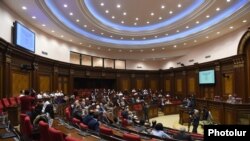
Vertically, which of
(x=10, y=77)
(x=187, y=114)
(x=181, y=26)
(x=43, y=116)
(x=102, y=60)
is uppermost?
(x=181, y=26)

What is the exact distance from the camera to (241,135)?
235cm

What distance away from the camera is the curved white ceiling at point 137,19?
12.0 metres

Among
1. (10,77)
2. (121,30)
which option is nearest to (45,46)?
Result: (10,77)

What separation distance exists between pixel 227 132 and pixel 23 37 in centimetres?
1131

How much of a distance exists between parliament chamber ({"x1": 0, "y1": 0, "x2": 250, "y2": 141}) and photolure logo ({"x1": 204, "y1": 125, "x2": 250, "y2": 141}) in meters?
2.20

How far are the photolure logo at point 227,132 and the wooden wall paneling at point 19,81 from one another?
32.7 feet

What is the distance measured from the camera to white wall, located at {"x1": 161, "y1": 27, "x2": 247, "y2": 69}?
1491 centimetres

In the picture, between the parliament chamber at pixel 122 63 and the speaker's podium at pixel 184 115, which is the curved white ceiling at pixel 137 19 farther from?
the speaker's podium at pixel 184 115

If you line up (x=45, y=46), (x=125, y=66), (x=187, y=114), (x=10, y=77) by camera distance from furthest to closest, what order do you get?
1. (x=125, y=66)
2. (x=45, y=46)
3. (x=187, y=114)
4. (x=10, y=77)

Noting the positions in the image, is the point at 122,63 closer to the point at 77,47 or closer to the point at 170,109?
the point at 77,47

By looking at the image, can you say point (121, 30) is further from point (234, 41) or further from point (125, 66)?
point (234, 41)

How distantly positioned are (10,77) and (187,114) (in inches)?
389

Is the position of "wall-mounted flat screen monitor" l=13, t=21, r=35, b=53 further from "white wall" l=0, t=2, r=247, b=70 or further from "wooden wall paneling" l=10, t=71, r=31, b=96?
"wooden wall paneling" l=10, t=71, r=31, b=96

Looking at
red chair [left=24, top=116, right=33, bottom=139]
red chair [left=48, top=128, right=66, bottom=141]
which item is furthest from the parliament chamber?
red chair [left=48, top=128, right=66, bottom=141]
